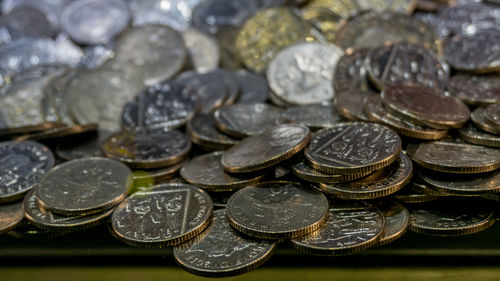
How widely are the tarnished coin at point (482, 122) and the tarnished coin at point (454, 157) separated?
80 millimetres

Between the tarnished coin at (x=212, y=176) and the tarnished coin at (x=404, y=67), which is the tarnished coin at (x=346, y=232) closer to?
the tarnished coin at (x=212, y=176)

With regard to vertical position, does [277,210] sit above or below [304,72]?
below

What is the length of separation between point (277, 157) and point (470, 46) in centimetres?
150

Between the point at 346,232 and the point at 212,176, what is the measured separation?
1.79 ft

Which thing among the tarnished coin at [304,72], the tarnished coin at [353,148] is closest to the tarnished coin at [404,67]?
the tarnished coin at [304,72]

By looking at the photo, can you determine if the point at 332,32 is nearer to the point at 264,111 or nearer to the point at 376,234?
the point at 264,111

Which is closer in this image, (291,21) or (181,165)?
(181,165)

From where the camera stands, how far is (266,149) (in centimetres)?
168

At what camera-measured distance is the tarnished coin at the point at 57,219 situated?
5.14 feet

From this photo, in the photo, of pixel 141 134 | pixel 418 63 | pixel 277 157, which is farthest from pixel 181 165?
pixel 418 63

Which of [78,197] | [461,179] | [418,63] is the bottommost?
[78,197]

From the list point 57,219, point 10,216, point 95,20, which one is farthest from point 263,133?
point 95,20

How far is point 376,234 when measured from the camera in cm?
Result: 144

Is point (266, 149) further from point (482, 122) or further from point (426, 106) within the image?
point (482, 122)
